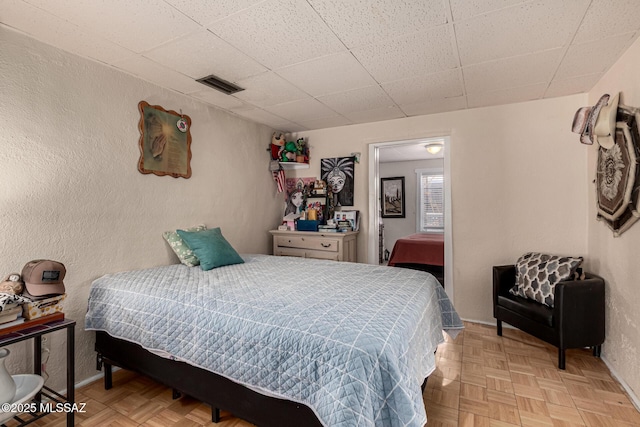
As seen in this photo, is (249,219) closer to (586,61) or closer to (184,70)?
(184,70)

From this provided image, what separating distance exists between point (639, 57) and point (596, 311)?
179 cm

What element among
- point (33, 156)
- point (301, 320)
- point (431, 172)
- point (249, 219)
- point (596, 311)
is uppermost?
point (431, 172)

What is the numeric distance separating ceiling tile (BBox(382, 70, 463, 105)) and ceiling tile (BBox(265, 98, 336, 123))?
0.75 metres

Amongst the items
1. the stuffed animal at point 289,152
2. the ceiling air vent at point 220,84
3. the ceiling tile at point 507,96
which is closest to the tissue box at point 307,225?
the stuffed animal at point 289,152

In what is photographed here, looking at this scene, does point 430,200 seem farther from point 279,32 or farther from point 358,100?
point 279,32

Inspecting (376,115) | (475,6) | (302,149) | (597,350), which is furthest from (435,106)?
(597,350)

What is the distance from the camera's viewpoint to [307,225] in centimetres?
385

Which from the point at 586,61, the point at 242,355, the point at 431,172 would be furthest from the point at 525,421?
the point at 431,172

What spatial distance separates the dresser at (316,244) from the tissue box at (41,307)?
2.36 metres

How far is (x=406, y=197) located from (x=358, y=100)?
434 cm

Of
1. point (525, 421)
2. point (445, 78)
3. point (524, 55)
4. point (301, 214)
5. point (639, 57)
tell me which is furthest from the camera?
point (301, 214)

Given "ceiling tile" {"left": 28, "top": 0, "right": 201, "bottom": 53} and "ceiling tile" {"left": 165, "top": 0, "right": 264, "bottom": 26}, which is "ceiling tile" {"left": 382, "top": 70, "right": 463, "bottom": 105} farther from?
"ceiling tile" {"left": 28, "top": 0, "right": 201, "bottom": 53}

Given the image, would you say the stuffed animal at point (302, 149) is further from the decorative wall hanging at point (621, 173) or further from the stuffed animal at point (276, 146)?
the decorative wall hanging at point (621, 173)

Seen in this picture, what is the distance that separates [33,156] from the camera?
1959mm
